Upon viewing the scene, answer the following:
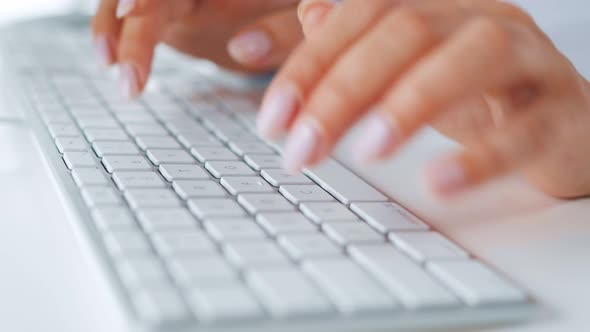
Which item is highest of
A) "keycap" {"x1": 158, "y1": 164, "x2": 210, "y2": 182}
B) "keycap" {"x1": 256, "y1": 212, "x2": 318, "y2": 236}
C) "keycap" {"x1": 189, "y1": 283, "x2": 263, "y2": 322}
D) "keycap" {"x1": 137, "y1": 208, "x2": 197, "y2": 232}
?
"keycap" {"x1": 158, "y1": 164, "x2": 210, "y2": 182}

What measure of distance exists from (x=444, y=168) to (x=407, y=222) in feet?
0.26

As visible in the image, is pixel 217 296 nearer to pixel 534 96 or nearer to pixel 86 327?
pixel 86 327

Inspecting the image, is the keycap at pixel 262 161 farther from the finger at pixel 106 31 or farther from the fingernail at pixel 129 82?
the finger at pixel 106 31

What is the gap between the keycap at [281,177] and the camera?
1.61 ft

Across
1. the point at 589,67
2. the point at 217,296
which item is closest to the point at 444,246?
the point at 217,296

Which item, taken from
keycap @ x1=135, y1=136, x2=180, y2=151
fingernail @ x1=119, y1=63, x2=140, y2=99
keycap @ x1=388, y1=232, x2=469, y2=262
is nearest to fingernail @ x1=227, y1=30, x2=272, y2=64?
fingernail @ x1=119, y1=63, x2=140, y2=99

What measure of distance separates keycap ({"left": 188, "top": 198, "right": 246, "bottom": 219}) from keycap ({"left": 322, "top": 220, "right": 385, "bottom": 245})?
2.2 inches

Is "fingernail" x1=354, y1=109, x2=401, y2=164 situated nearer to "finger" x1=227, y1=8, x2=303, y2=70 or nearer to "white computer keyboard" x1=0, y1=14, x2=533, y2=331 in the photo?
"white computer keyboard" x1=0, y1=14, x2=533, y2=331

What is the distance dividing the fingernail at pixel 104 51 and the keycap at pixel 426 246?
0.52 metres

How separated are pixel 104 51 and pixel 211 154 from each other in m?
Answer: 0.34

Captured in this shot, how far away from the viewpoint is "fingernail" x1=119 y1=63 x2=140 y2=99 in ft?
2.39

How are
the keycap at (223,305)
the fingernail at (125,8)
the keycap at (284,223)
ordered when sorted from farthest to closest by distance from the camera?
the fingernail at (125,8)
the keycap at (284,223)
the keycap at (223,305)

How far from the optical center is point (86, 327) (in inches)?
13.1

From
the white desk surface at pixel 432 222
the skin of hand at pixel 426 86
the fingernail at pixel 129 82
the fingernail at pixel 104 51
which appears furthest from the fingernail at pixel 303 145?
the fingernail at pixel 104 51
